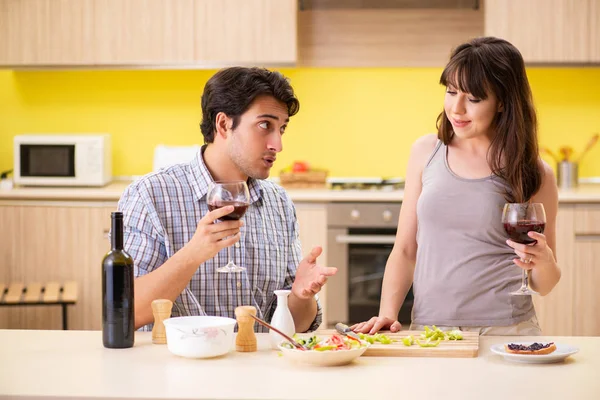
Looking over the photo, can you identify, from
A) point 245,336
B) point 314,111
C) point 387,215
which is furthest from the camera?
point 314,111

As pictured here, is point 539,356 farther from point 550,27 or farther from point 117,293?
point 550,27

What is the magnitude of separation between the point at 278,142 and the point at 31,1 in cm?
291

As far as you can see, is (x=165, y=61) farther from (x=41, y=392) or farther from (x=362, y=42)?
(x=41, y=392)

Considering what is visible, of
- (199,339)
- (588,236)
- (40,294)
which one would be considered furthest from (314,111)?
(199,339)

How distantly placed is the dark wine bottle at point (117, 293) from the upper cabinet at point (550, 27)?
129 inches

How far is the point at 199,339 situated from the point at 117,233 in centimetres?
29

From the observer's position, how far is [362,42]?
16.7ft

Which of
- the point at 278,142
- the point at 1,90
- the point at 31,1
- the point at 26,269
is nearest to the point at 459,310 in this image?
the point at 278,142

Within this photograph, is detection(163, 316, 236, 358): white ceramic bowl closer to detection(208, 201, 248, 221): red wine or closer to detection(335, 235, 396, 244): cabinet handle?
detection(208, 201, 248, 221): red wine

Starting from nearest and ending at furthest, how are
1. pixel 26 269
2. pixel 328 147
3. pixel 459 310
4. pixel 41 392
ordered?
pixel 41 392 < pixel 459 310 < pixel 26 269 < pixel 328 147

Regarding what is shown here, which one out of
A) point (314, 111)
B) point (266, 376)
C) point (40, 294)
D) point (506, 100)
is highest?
point (314, 111)

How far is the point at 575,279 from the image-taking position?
14.9 ft

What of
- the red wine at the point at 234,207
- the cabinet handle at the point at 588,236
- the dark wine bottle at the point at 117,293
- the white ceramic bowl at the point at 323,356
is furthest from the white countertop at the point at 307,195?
the white ceramic bowl at the point at 323,356

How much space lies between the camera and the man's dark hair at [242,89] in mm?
2496
